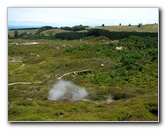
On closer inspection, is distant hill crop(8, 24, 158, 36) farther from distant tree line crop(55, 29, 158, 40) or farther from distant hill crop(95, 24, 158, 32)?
distant tree line crop(55, 29, 158, 40)

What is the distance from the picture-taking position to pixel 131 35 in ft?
39.5

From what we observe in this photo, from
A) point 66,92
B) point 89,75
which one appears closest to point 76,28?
point 89,75

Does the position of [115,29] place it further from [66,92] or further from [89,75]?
[66,92]

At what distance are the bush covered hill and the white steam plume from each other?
0.43 feet

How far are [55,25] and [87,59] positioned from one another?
1.47 m

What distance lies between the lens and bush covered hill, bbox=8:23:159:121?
11078 mm

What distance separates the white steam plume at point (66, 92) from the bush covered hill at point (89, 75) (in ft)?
0.43

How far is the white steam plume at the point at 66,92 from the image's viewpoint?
38.0 feet

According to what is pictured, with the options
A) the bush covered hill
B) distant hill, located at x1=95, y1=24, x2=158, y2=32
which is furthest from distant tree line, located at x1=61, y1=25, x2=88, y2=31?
distant hill, located at x1=95, y1=24, x2=158, y2=32

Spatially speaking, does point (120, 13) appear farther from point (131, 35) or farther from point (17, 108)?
point (17, 108)

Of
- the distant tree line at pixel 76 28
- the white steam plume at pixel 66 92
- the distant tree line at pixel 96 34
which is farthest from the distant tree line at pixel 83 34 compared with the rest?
the white steam plume at pixel 66 92

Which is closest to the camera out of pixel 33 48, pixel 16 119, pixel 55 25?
pixel 16 119

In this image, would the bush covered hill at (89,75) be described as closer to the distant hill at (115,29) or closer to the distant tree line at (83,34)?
the distant tree line at (83,34)
